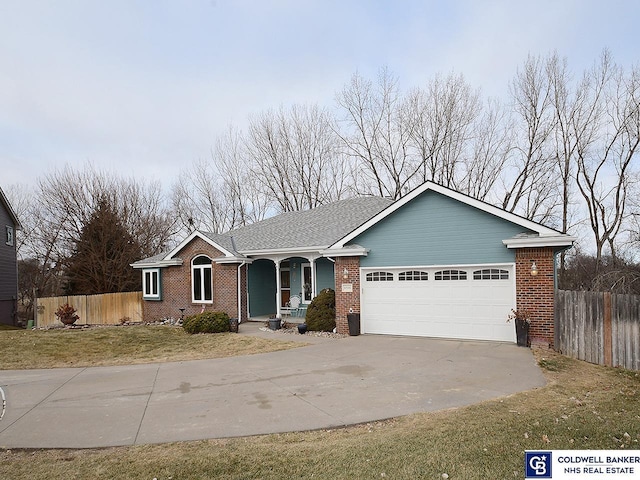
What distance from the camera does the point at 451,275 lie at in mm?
12828

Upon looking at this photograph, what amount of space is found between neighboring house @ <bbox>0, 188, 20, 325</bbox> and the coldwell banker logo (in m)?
28.5

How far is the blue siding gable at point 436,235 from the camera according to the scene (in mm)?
12164

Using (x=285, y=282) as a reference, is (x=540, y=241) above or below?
above

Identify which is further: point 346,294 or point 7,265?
point 7,265

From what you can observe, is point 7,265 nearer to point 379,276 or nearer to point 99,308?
point 99,308

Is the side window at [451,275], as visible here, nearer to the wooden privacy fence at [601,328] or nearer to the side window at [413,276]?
the side window at [413,276]

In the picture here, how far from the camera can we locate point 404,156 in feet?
98.9

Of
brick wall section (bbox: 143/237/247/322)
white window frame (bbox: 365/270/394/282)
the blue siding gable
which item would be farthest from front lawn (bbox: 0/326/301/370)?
the blue siding gable

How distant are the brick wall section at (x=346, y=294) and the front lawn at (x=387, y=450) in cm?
802

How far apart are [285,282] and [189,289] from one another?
14.7ft

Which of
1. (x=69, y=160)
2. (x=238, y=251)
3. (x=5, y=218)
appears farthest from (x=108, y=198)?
(x=238, y=251)

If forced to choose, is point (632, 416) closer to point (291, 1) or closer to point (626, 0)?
point (291, 1)

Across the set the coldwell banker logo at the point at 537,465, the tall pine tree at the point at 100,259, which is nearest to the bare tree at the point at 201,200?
the tall pine tree at the point at 100,259

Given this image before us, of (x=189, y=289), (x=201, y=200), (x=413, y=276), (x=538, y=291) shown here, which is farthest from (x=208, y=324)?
(x=201, y=200)
